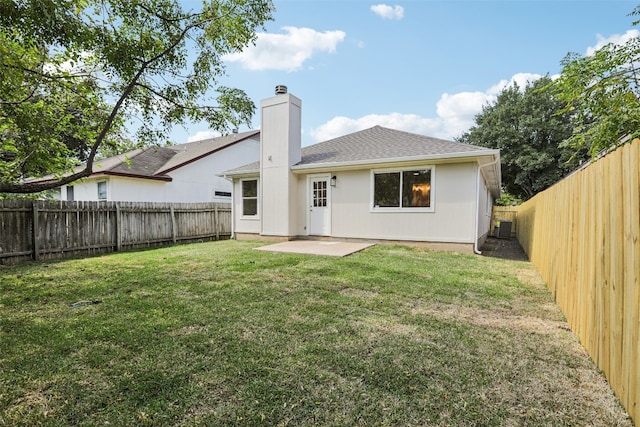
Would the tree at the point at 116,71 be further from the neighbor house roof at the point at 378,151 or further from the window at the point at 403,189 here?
the window at the point at 403,189

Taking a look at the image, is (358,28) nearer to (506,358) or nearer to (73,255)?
(506,358)

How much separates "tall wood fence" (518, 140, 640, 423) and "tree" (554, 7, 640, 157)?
1.17 m

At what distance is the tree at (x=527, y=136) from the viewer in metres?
22.6

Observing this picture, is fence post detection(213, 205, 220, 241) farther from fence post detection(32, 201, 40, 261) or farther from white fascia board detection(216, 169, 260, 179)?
fence post detection(32, 201, 40, 261)

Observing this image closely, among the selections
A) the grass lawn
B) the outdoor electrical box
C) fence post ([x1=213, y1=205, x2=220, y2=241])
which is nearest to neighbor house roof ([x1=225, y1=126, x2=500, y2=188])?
fence post ([x1=213, y1=205, x2=220, y2=241])

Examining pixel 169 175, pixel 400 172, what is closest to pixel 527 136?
pixel 400 172

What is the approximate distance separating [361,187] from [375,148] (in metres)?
1.41

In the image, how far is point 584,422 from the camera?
6.00ft

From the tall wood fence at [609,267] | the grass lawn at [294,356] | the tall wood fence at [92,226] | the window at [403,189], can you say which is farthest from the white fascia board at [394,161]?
the tall wood fence at [92,226]

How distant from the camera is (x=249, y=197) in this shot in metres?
11.6

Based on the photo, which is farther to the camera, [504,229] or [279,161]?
[504,229]

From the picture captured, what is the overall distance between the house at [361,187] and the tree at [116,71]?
4034mm

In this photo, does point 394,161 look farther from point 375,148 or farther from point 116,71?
point 116,71

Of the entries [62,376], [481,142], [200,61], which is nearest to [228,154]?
[200,61]
